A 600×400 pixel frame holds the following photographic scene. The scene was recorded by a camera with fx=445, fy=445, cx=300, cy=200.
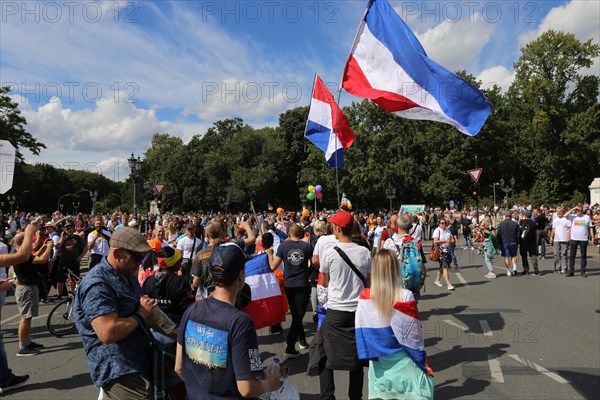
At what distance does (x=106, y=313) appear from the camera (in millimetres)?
2668

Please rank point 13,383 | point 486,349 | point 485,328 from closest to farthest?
1. point 13,383
2. point 486,349
3. point 485,328

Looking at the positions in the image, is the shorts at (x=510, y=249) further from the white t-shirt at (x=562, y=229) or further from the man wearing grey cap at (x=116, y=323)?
the man wearing grey cap at (x=116, y=323)

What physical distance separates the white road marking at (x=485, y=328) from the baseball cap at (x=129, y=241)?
613 centimetres

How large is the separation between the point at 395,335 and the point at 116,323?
1898mm

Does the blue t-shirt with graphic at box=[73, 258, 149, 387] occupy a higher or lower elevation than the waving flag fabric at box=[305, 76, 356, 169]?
lower

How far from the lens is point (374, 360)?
3336mm

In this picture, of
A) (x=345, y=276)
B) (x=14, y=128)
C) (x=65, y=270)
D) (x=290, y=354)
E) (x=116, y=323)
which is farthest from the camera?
(x=14, y=128)

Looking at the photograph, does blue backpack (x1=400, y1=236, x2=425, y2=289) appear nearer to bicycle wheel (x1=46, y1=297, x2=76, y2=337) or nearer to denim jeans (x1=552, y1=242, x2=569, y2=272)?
bicycle wheel (x1=46, y1=297, x2=76, y2=337)

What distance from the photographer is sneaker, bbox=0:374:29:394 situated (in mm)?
5215

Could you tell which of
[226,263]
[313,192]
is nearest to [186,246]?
[226,263]

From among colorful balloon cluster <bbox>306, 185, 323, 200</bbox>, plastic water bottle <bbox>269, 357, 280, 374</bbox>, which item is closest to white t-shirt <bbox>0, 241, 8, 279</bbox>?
plastic water bottle <bbox>269, 357, 280, 374</bbox>

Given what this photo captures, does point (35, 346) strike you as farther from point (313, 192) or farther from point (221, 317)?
point (313, 192)

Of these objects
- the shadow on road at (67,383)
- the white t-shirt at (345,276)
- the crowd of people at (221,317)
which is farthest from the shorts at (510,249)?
the shadow on road at (67,383)

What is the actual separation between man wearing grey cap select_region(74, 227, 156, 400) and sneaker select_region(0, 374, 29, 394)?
338cm
